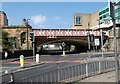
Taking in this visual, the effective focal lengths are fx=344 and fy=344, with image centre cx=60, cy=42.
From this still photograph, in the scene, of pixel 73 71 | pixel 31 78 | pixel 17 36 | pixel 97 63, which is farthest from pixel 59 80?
pixel 17 36

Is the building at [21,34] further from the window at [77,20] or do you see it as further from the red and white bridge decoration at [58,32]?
the window at [77,20]

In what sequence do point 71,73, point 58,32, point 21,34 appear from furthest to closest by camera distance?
point 58,32
point 21,34
point 71,73

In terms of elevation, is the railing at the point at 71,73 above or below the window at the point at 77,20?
below

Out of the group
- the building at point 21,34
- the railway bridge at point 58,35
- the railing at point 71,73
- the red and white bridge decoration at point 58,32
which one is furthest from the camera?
the railway bridge at point 58,35

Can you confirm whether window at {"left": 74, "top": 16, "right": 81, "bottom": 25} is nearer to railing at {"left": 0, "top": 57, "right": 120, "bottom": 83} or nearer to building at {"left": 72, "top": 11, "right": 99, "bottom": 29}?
building at {"left": 72, "top": 11, "right": 99, "bottom": 29}

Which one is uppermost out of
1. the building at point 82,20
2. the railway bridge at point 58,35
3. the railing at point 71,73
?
the building at point 82,20

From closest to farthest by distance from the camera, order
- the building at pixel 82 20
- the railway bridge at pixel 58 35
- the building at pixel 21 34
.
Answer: the building at pixel 21 34, the railway bridge at pixel 58 35, the building at pixel 82 20

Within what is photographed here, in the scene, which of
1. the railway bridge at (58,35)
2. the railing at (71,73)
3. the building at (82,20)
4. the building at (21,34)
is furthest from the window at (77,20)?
the railing at (71,73)

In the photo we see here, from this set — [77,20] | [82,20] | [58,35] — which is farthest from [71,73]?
[77,20]

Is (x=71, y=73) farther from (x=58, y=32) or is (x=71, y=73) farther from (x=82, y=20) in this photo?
(x=82, y=20)

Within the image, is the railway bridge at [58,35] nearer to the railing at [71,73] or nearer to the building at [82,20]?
the railing at [71,73]

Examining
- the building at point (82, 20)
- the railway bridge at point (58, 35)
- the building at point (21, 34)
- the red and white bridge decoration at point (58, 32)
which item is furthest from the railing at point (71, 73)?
the building at point (82, 20)

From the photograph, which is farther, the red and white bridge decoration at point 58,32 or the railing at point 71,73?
the red and white bridge decoration at point 58,32

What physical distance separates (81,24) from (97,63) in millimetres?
154958
